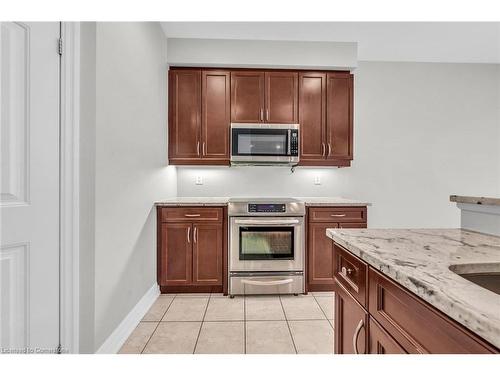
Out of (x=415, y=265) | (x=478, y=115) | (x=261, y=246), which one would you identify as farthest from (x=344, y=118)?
(x=415, y=265)

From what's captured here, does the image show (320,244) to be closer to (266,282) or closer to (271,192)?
(266,282)

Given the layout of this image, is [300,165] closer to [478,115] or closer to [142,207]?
[142,207]

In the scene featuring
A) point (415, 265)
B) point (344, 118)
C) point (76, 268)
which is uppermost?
point (344, 118)

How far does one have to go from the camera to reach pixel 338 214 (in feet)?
9.52

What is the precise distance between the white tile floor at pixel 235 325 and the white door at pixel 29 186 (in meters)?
0.81

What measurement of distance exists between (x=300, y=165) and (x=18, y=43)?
266 centimetres

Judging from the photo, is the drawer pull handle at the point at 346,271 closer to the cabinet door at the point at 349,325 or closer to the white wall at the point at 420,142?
the cabinet door at the point at 349,325

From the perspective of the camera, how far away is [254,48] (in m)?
3.14

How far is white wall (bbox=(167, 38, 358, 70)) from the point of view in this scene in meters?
3.12

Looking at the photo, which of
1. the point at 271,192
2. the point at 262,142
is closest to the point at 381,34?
the point at 262,142

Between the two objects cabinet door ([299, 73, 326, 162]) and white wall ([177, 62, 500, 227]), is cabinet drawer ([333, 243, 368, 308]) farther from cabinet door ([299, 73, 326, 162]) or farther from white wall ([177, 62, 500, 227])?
white wall ([177, 62, 500, 227])

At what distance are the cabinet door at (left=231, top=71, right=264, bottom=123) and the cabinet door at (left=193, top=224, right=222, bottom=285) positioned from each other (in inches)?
51.1

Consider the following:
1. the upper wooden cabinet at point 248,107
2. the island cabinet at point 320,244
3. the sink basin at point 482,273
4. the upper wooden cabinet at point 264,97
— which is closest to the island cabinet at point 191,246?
the upper wooden cabinet at point 248,107

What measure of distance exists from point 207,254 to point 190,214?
452 mm
